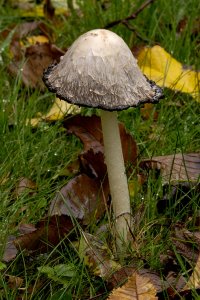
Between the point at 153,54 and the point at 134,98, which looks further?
the point at 153,54

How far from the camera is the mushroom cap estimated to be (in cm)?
153

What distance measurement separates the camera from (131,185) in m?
2.04

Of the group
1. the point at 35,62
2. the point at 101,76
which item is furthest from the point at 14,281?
the point at 35,62

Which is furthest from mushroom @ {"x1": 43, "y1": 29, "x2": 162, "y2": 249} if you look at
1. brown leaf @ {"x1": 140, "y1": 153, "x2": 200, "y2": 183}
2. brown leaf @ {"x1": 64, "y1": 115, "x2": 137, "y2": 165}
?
brown leaf @ {"x1": 64, "y1": 115, "x2": 137, "y2": 165}

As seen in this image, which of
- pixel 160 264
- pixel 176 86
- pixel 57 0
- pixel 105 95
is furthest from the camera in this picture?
pixel 57 0

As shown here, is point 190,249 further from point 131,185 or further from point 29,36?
point 29,36

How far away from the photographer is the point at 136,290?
158cm

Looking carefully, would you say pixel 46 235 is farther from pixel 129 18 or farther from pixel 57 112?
pixel 129 18

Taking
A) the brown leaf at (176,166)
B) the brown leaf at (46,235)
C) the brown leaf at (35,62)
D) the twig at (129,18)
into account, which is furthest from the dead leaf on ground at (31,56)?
the brown leaf at (46,235)

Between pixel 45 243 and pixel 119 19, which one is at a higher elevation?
pixel 119 19

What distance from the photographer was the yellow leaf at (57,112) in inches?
92.6

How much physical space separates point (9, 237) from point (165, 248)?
435mm

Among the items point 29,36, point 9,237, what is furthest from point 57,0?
point 9,237

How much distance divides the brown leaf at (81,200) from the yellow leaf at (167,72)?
56cm
